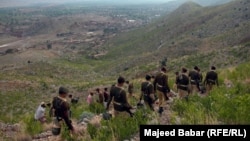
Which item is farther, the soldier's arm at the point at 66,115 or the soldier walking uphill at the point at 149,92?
the soldier walking uphill at the point at 149,92

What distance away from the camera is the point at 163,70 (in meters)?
15.3

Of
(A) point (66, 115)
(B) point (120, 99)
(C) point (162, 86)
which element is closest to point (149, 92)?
(C) point (162, 86)

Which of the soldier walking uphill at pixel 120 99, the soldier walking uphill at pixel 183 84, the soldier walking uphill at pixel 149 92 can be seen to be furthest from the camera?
the soldier walking uphill at pixel 183 84

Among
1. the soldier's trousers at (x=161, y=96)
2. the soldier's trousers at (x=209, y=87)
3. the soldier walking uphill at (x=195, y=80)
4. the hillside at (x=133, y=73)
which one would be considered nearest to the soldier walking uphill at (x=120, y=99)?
the hillside at (x=133, y=73)

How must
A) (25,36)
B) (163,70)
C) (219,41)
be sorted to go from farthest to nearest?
(25,36) < (219,41) < (163,70)

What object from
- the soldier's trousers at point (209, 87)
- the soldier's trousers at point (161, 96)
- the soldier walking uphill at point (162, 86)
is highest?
the soldier walking uphill at point (162, 86)

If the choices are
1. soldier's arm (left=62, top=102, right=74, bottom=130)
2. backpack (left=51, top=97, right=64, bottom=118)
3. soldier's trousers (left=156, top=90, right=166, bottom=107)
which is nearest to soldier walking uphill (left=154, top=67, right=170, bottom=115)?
soldier's trousers (left=156, top=90, right=166, bottom=107)

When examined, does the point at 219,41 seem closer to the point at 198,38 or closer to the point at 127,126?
the point at 198,38

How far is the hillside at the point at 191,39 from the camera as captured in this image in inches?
2447

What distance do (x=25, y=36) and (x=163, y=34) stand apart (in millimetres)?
92486

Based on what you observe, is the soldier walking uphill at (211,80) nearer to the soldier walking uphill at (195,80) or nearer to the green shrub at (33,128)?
the soldier walking uphill at (195,80)

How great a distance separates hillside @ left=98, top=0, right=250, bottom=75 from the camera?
204 ft

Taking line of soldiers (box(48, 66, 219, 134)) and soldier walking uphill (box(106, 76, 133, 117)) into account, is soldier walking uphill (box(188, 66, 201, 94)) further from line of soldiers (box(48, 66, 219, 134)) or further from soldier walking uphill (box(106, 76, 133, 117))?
soldier walking uphill (box(106, 76, 133, 117))

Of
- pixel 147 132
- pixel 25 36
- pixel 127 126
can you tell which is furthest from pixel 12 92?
pixel 25 36
